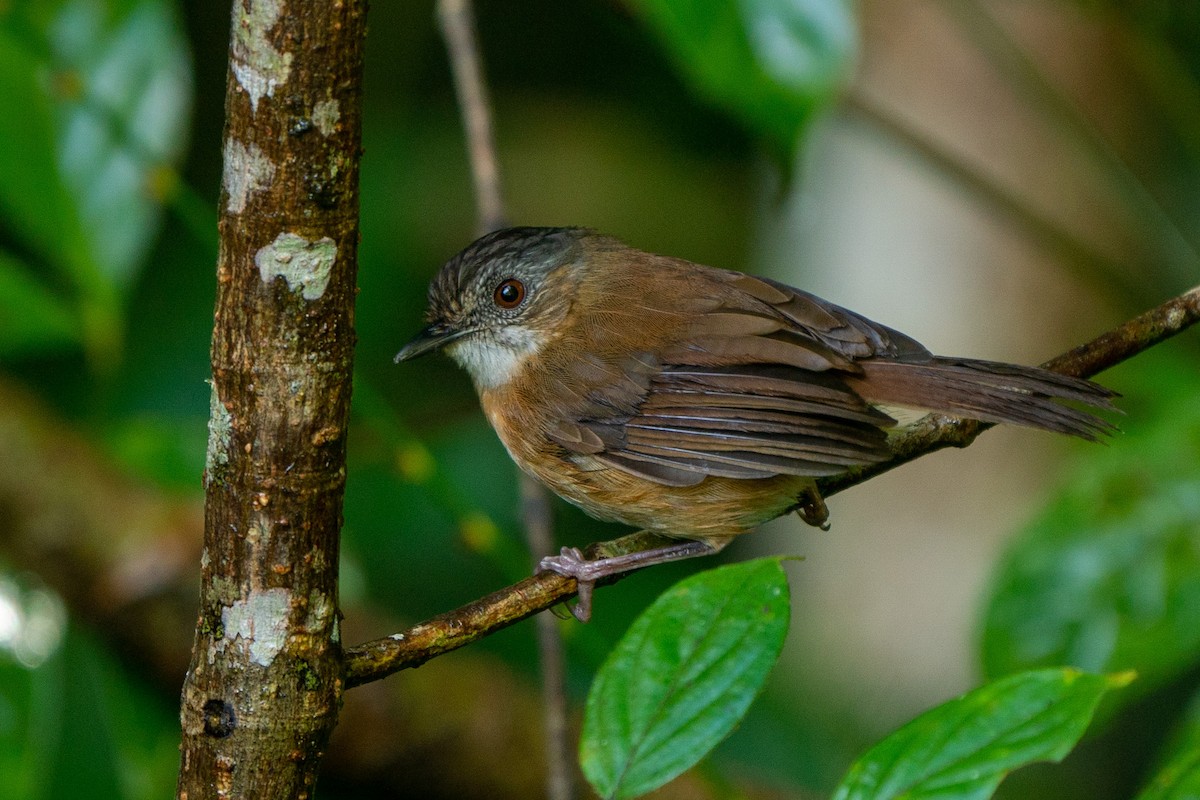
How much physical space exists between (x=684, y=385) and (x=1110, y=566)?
1.13 metres

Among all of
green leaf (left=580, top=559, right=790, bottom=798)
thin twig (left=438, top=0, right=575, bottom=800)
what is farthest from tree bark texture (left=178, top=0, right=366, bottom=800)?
thin twig (left=438, top=0, right=575, bottom=800)

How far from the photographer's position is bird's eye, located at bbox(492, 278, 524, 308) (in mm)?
3570

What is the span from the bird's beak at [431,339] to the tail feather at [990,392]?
1203mm

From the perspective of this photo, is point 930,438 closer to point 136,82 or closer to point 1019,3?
point 136,82

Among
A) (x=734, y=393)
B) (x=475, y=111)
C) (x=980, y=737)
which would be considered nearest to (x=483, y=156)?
(x=475, y=111)

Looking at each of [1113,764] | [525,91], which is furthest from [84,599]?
[525,91]

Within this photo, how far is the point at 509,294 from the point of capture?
3.58 meters

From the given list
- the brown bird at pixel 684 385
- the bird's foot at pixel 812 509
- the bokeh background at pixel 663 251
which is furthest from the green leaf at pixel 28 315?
the bird's foot at pixel 812 509

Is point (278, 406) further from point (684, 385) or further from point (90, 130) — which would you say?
point (90, 130)

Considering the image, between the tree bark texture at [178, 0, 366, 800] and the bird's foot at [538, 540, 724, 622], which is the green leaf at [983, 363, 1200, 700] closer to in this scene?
the bird's foot at [538, 540, 724, 622]

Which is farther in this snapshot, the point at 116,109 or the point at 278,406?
the point at 116,109

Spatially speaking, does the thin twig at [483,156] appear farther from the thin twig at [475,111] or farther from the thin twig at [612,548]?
the thin twig at [612,548]

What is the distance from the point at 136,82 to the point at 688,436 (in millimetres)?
1816

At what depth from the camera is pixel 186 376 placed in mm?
4992
